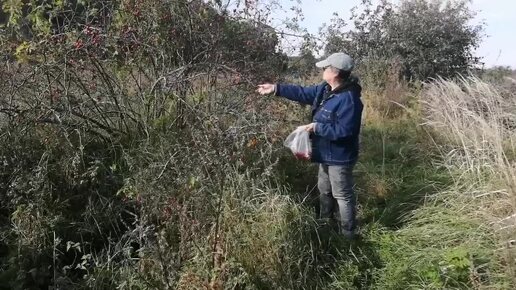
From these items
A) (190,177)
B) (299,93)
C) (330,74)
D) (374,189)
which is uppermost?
(330,74)

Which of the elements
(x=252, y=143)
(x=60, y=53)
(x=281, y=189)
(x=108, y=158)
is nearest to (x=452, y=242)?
(x=281, y=189)

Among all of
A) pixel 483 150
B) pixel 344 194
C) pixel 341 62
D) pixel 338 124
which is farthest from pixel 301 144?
pixel 483 150

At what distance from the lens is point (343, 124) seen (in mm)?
4320

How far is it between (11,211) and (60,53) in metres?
1.34

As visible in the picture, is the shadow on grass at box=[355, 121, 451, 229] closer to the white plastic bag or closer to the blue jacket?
the blue jacket

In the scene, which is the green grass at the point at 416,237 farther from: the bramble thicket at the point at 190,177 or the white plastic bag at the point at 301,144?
the white plastic bag at the point at 301,144

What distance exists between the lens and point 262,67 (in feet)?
19.6

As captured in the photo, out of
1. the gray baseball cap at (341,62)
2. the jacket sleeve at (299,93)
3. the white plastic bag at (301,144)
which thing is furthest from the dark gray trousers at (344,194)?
the gray baseball cap at (341,62)

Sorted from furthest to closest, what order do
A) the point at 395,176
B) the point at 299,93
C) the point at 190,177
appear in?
the point at 395,176 → the point at 299,93 → the point at 190,177

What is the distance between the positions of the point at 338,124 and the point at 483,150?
172 centimetres

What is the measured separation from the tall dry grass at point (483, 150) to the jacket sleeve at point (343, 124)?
4.05 feet

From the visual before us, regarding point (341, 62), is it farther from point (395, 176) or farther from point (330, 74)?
point (395, 176)

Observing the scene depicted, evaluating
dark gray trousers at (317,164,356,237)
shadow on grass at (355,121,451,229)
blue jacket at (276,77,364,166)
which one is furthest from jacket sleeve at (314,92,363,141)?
shadow on grass at (355,121,451,229)

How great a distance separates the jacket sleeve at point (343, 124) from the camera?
170 inches
